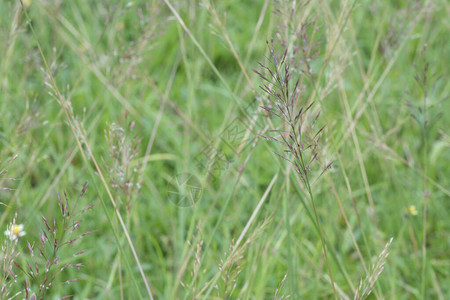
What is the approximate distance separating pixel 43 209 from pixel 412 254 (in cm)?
133

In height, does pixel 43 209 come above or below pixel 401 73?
below

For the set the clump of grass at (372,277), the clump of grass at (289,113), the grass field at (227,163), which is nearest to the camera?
the clump of grass at (289,113)

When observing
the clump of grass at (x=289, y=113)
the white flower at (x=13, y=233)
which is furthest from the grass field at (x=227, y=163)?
the clump of grass at (x=289, y=113)

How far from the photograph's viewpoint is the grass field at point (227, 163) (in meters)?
1.29

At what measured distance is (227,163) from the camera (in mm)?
1455

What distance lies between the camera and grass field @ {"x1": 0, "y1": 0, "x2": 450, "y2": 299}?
129 centimetres

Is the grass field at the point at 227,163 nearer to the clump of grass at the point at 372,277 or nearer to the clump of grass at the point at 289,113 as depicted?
the clump of grass at the point at 372,277

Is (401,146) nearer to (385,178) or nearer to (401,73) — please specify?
(385,178)

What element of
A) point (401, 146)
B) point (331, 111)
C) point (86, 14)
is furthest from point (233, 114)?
point (86, 14)

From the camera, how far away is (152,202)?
6.47ft

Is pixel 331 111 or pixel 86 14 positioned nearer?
pixel 331 111

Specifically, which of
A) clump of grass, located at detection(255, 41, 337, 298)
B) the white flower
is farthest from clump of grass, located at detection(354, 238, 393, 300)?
the white flower

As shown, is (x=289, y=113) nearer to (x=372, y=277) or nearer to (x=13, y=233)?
(x=372, y=277)

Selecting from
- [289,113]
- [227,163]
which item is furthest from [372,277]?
[227,163]
